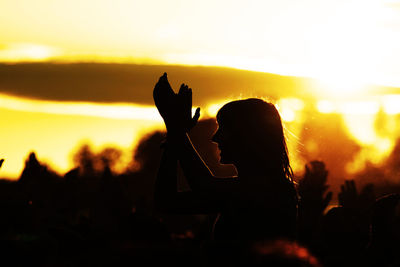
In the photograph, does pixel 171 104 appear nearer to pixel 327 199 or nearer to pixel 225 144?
pixel 225 144

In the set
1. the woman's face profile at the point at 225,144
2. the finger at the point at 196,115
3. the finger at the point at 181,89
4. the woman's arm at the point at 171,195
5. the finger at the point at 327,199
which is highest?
the finger at the point at 181,89

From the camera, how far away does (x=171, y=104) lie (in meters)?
3.62

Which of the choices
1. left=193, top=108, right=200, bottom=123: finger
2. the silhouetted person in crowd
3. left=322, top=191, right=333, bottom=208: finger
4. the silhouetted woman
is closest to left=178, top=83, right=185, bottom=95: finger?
the silhouetted woman

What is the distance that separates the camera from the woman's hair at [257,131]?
3775 millimetres

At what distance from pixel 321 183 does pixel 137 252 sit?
4077mm

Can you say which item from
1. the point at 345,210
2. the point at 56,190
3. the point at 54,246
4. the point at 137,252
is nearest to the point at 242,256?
the point at 137,252

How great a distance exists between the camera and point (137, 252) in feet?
6.47

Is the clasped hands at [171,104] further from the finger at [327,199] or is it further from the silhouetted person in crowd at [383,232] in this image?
the finger at [327,199]

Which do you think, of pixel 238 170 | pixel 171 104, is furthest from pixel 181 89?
pixel 238 170

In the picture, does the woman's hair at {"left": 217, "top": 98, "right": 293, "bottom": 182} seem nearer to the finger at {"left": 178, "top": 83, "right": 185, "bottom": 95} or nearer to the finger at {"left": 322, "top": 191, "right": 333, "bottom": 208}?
the finger at {"left": 178, "top": 83, "right": 185, "bottom": 95}

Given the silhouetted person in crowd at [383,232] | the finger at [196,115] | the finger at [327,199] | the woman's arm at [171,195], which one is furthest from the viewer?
the finger at [327,199]

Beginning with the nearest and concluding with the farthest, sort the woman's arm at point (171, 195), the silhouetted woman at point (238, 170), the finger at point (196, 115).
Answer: the silhouetted woman at point (238, 170), the woman's arm at point (171, 195), the finger at point (196, 115)

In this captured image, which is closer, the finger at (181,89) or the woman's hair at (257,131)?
the finger at (181,89)

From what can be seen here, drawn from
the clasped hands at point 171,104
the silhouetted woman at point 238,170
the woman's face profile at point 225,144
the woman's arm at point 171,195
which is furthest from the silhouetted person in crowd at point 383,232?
the clasped hands at point 171,104
